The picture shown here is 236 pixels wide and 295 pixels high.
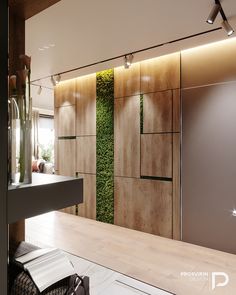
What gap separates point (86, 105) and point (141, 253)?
2.87m

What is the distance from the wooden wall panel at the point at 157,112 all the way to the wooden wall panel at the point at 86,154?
122 cm

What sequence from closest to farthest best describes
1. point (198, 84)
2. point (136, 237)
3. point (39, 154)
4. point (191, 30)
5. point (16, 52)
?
point (16, 52) < point (191, 30) < point (198, 84) < point (136, 237) < point (39, 154)

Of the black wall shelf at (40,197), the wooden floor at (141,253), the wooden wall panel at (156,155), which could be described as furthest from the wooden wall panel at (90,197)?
the black wall shelf at (40,197)

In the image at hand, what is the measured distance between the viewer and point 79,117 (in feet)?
15.6

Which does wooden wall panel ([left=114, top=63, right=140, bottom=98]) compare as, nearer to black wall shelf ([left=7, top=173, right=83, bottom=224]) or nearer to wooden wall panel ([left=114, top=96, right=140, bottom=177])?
wooden wall panel ([left=114, top=96, right=140, bottom=177])

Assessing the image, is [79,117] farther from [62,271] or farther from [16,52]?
[62,271]

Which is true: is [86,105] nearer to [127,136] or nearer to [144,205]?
[127,136]

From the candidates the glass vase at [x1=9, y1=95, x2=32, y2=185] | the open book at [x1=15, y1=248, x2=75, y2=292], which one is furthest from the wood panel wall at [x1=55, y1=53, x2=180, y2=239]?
the glass vase at [x1=9, y1=95, x2=32, y2=185]

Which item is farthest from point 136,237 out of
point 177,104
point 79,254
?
point 177,104

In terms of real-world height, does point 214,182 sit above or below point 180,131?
below

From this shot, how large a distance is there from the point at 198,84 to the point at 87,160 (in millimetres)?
2463

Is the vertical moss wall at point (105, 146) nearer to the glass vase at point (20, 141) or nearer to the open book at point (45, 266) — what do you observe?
the open book at point (45, 266)

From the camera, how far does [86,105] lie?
4.62m

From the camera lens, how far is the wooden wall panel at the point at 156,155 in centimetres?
359
